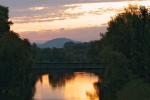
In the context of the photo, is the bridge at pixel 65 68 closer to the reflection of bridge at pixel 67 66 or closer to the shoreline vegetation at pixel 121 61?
the reflection of bridge at pixel 67 66

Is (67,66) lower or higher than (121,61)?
lower

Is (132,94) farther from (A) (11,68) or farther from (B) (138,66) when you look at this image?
(A) (11,68)

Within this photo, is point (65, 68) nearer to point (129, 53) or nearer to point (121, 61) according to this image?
point (129, 53)

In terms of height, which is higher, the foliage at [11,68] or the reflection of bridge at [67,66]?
the foliage at [11,68]

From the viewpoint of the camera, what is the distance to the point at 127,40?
6638cm

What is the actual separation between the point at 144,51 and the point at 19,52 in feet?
63.8

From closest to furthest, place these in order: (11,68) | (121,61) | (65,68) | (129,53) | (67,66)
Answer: (121,61)
(129,53)
(11,68)
(65,68)
(67,66)

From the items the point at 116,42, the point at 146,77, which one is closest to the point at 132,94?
the point at 146,77

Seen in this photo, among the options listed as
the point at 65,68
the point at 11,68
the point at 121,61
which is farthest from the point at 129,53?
the point at 65,68

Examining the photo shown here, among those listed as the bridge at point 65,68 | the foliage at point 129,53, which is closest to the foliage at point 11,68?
the foliage at point 129,53

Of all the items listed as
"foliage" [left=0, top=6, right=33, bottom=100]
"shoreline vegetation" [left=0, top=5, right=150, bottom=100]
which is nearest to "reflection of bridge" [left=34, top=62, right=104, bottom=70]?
"shoreline vegetation" [left=0, top=5, right=150, bottom=100]

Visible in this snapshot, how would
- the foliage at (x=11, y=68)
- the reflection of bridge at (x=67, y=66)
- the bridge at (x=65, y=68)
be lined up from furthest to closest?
1. the reflection of bridge at (x=67, y=66)
2. the bridge at (x=65, y=68)
3. the foliage at (x=11, y=68)

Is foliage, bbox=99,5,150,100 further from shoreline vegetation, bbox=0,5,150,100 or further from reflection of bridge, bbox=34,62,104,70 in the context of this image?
reflection of bridge, bbox=34,62,104,70

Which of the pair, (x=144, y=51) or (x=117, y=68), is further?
(x=117, y=68)
